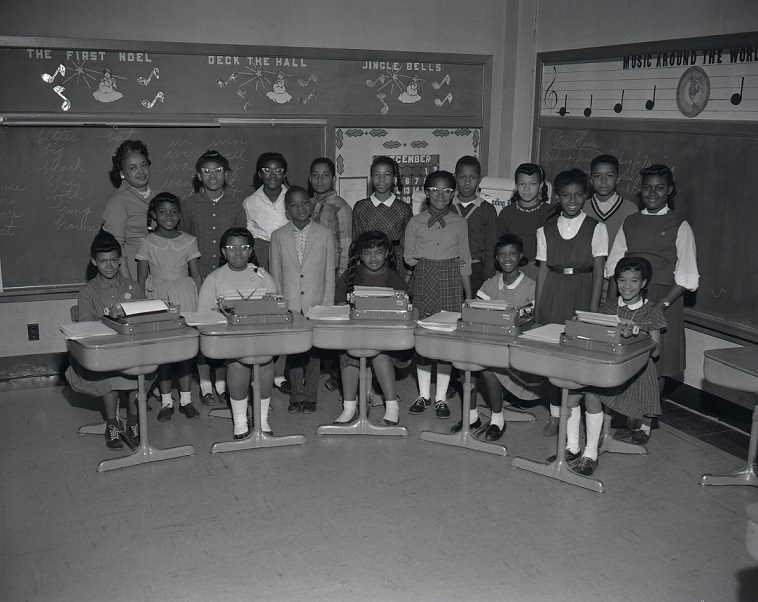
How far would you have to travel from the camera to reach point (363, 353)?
433 centimetres

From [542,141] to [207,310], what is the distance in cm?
306

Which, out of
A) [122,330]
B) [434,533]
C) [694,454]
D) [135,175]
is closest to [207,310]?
[122,330]

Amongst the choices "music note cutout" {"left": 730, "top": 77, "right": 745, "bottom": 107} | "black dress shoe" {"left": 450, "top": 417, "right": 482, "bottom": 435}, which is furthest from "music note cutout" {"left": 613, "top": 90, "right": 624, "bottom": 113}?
"black dress shoe" {"left": 450, "top": 417, "right": 482, "bottom": 435}

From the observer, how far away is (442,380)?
15.9 feet

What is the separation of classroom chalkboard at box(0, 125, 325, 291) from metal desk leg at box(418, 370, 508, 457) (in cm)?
232

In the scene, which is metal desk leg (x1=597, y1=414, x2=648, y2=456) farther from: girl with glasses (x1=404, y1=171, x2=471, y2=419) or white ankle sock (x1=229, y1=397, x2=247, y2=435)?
white ankle sock (x1=229, y1=397, x2=247, y2=435)

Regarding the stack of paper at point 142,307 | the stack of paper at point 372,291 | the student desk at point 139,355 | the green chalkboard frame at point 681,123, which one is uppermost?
the green chalkboard frame at point 681,123

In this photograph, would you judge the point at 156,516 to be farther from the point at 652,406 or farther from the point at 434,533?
the point at 652,406

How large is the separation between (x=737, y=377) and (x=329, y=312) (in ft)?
6.60

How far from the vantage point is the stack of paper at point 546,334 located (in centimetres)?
388

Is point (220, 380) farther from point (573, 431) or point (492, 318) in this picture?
point (573, 431)

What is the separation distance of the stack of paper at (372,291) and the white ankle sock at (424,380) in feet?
2.38

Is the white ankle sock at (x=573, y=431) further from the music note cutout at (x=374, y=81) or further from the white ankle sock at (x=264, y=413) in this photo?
the music note cutout at (x=374, y=81)

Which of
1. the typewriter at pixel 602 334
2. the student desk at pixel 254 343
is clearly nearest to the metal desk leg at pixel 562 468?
the typewriter at pixel 602 334
